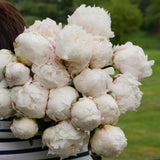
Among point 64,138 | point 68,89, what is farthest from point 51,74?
point 64,138

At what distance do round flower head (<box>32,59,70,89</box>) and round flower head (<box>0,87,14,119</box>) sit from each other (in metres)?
0.10

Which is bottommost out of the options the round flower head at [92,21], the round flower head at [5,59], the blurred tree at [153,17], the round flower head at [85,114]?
the round flower head at [85,114]

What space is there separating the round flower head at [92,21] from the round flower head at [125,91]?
15cm

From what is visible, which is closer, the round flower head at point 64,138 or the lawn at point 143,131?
the round flower head at point 64,138

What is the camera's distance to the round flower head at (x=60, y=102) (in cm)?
89

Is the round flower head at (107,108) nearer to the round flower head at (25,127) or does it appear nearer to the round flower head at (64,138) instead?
the round flower head at (64,138)

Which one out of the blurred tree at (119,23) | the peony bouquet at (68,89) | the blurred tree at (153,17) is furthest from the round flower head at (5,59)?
the blurred tree at (153,17)

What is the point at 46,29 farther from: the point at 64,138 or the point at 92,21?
the point at 64,138

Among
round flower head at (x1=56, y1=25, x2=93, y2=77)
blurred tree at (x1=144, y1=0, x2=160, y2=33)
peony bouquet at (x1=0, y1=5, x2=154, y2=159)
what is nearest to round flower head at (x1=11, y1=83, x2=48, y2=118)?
peony bouquet at (x1=0, y1=5, x2=154, y2=159)

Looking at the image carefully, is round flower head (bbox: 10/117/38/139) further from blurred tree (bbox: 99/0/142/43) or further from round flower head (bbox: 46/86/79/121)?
blurred tree (bbox: 99/0/142/43)

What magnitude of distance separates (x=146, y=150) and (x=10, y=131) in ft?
11.4

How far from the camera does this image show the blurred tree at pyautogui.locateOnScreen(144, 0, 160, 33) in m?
12.4

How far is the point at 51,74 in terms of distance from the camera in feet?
2.98

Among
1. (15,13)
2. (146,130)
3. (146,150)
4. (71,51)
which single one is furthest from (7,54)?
(146,130)
